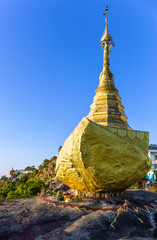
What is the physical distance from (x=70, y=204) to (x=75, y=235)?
321 cm

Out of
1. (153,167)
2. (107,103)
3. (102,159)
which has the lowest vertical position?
(153,167)

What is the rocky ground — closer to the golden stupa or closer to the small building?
the golden stupa

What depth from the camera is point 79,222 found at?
755 cm

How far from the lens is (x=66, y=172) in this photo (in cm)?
1105

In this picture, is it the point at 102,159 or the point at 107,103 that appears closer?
the point at 102,159

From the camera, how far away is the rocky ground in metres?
6.94

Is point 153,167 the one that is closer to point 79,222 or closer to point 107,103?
point 107,103

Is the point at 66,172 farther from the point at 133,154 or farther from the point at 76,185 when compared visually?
the point at 133,154

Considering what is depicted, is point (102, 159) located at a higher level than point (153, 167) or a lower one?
higher

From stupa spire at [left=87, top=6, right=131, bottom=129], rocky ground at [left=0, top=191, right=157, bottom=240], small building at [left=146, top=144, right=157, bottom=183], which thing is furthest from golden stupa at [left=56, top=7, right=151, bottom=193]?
small building at [left=146, top=144, right=157, bottom=183]

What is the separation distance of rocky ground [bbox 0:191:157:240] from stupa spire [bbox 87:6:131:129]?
220 inches

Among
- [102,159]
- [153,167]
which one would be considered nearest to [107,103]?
[102,159]

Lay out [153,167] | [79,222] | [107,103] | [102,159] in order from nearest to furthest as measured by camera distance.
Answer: [79,222]
[102,159]
[107,103]
[153,167]

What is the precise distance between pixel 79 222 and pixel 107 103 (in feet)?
28.7
